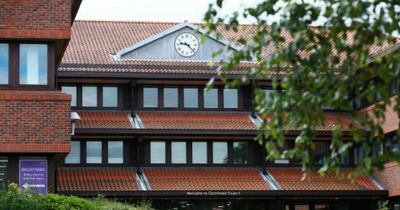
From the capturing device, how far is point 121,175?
42.7 meters

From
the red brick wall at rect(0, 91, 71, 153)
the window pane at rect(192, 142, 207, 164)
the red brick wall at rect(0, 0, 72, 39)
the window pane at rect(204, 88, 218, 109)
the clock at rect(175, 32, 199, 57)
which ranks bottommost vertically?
the window pane at rect(192, 142, 207, 164)

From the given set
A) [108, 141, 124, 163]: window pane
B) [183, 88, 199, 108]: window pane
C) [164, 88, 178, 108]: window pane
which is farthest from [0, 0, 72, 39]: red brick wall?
[183, 88, 199, 108]: window pane

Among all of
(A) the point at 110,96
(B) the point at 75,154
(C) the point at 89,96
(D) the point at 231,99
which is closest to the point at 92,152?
(B) the point at 75,154

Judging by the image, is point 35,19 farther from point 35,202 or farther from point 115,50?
point 115,50

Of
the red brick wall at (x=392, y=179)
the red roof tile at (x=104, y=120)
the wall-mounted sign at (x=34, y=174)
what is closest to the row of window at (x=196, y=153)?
the red roof tile at (x=104, y=120)

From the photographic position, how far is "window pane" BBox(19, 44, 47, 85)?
29.2 metres

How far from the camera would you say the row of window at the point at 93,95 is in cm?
4428

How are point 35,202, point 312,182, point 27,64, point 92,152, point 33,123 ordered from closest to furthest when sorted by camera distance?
1. point 35,202
2. point 33,123
3. point 27,64
4. point 92,152
5. point 312,182

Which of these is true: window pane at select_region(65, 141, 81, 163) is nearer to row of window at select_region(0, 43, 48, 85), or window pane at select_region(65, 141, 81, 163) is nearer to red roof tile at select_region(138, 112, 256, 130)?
red roof tile at select_region(138, 112, 256, 130)

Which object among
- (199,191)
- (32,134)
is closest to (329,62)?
(32,134)

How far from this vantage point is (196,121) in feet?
146

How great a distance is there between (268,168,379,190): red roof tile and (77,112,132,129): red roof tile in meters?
7.05

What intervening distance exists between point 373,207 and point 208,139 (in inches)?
317

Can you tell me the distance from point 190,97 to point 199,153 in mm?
A: 2799
